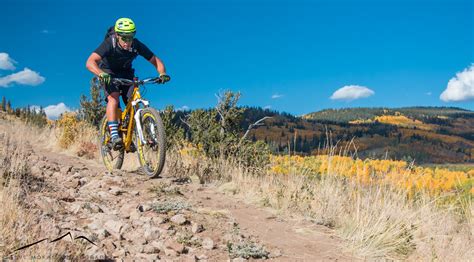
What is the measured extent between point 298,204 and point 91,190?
291 cm

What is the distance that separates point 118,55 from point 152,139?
60.3 inches

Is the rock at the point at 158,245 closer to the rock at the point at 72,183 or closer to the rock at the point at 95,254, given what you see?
the rock at the point at 95,254

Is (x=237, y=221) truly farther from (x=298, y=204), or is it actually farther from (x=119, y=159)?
(x=119, y=159)

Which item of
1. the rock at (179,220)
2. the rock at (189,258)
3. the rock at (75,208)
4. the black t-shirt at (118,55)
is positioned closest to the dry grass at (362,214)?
the rock at (75,208)

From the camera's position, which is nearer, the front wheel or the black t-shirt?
the front wheel

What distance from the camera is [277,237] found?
15.8 ft

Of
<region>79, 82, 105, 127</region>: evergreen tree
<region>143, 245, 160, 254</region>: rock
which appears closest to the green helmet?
<region>143, 245, 160, 254</region>: rock

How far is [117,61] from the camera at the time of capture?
7258mm

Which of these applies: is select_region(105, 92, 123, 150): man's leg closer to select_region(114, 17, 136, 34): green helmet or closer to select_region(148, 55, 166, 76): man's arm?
select_region(148, 55, 166, 76): man's arm

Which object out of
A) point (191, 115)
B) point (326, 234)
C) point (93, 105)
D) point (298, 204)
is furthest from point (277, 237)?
point (93, 105)

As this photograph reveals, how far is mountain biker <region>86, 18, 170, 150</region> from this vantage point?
669cm

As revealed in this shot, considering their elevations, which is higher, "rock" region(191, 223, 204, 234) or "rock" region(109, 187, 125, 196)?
"rock" region(109, 187, 125, 196)

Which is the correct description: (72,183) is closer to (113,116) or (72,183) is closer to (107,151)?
(113,116)

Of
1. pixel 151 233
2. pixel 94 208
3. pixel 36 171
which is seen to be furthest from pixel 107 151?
pixel 151 233
